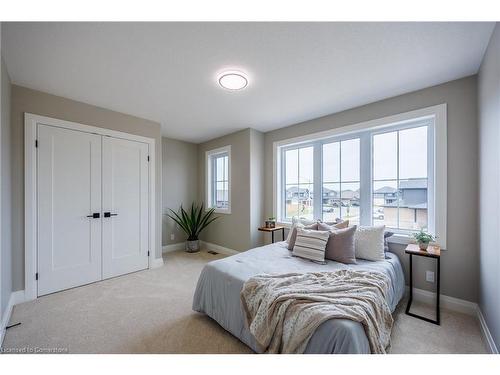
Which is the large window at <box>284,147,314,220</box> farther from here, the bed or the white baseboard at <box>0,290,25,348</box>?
the white baseboard at <box>0,290,25,348</box>

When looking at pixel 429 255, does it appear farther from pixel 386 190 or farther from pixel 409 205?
pixel 386 190

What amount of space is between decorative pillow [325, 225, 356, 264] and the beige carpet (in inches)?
26.1

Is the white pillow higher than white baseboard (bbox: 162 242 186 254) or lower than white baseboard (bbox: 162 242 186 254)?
higher

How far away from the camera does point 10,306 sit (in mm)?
2053

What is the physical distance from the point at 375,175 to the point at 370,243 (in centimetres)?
97

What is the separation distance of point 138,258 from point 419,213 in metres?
3.84

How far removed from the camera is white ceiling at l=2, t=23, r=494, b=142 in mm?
1478

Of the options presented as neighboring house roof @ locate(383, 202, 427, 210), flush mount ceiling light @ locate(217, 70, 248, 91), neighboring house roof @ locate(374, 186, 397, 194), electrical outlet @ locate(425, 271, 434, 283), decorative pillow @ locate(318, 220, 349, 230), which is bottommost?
electrical outlet @ locate(425, 271, 434, 283)

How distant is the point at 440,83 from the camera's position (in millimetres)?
2195

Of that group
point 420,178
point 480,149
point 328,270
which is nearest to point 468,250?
point 420,178

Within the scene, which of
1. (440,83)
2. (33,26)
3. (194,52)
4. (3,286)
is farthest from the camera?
(440,83)

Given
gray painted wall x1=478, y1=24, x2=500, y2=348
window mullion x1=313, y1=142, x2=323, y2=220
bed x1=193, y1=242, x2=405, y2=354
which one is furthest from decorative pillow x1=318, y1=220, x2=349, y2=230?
gray painted wall x1=478, y1=24, x2=500, y2=348

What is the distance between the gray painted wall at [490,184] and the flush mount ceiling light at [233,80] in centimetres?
187
